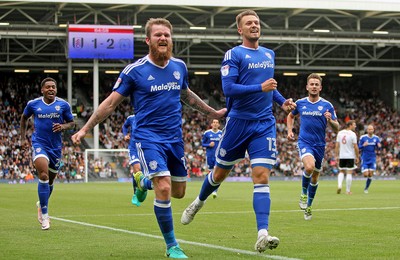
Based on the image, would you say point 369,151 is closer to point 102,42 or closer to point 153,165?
point 153,165

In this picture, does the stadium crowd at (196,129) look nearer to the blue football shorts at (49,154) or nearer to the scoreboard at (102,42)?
the scoreboard at (102,42)

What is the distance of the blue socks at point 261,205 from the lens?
925cm

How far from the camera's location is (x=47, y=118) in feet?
46.7

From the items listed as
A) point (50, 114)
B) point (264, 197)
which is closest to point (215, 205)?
point (50, 114)

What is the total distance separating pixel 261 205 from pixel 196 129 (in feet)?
154

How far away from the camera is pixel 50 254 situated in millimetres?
9430

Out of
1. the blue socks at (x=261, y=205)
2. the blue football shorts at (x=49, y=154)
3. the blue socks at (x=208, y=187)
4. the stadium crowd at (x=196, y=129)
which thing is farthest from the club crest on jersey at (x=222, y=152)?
the stadium crowd at (x=196, y=129)

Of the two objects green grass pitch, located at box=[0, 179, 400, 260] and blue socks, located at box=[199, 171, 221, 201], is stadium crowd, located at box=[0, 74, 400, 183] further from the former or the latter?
blue socks, located at box=[199, 171, 221, 201]

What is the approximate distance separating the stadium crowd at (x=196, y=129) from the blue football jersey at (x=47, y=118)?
31453mm

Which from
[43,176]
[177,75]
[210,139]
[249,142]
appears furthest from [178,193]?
[210,139]

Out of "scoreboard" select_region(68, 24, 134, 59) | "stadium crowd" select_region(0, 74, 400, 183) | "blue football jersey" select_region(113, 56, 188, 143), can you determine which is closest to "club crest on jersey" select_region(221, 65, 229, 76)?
"blue football jersey" select_region(113, 56, 188, 143)

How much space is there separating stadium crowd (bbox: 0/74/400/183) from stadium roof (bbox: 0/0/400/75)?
211 cm

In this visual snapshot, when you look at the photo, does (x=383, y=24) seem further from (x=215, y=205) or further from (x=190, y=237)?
(x=190, y=237)

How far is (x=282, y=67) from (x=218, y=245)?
161 feet
